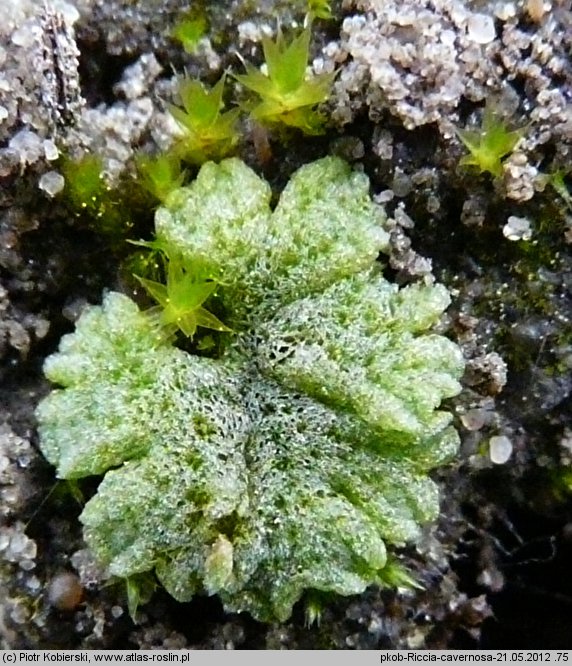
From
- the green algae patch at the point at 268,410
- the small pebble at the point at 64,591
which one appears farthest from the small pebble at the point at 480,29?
the small pebble at the point at 64,591

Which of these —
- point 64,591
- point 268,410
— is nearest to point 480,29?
point 268,410

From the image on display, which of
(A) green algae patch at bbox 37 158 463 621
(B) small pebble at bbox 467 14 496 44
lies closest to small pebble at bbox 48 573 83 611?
(A) green algae patch at bbox 37 158 463 621

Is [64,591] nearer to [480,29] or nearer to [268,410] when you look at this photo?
[268,410]

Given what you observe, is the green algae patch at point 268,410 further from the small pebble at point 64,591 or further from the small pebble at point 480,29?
the small pebble at point 480,29

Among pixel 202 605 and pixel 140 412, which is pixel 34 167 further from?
pixel 202 605

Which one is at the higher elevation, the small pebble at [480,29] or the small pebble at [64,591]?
the small pebble at [480,29]

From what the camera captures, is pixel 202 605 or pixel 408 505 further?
pixel 202 605

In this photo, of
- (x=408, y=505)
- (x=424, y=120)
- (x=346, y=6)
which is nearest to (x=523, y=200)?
(x=424, y=120)
